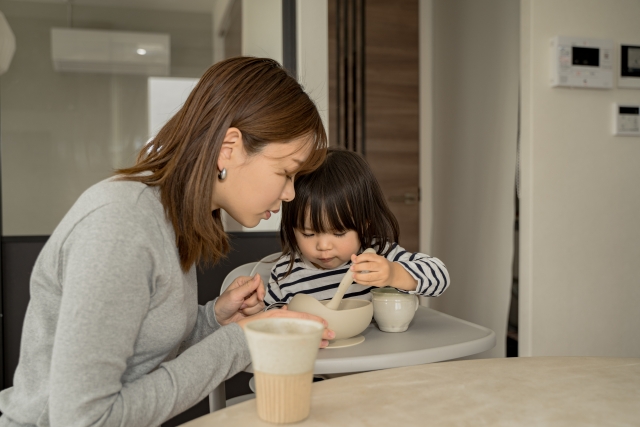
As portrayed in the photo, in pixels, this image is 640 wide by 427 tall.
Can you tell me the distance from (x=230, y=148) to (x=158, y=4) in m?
1.46

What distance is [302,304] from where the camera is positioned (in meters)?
1.02

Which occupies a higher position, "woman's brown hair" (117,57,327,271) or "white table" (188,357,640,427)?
"woman's brown hair" (117,57,327,271)

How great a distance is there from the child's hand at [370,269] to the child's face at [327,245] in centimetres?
23

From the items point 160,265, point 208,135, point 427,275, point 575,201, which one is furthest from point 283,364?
point 575,201

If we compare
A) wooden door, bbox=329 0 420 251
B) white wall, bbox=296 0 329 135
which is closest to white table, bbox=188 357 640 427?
white wall, bbox=296 0 329 135

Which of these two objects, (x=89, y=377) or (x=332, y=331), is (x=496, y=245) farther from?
(x=89, y=377)

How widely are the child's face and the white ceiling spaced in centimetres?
124

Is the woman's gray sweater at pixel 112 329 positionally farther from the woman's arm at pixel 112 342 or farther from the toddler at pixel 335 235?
the toddler at pixel 335 235

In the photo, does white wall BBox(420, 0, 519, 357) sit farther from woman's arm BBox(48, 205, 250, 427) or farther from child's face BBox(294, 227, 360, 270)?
woman's arm BBox(48, 205, 250, 427)

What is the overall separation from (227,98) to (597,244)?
1.93m

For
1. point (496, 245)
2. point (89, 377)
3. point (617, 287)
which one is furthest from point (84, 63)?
point (617, 287)

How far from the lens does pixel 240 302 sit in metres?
1.06

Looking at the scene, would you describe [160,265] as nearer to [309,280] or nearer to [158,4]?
[309,280]

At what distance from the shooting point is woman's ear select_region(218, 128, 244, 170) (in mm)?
893
